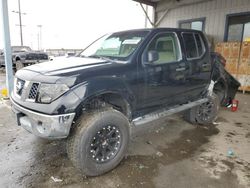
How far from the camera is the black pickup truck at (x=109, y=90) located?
2.12m

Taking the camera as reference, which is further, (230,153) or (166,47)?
(166,47)

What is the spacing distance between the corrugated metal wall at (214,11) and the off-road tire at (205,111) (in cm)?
611

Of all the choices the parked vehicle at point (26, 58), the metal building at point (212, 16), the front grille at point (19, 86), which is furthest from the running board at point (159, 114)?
the parked vehicle at point (26, 58)

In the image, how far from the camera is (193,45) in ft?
11.8

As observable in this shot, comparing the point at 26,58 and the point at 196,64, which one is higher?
the point at 196,64

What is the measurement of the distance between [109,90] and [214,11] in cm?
893

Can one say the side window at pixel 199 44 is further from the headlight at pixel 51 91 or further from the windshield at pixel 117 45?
the headlight at pixel 51 91

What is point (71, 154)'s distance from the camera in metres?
2.25

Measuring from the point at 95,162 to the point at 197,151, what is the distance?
1.69 metres

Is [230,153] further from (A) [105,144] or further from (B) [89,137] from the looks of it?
(B) [89,137]

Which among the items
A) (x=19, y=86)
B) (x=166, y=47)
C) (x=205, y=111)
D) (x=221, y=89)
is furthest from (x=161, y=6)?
(x=19, y=86)

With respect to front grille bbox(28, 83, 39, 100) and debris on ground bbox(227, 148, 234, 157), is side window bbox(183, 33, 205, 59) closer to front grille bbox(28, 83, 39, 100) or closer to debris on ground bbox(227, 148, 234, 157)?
debris on ground bbox(227, 148, 234, 157)

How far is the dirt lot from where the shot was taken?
7.75 feet

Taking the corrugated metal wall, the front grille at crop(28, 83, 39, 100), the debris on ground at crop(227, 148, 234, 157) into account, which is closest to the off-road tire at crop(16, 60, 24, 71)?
the corrugated metal wall
